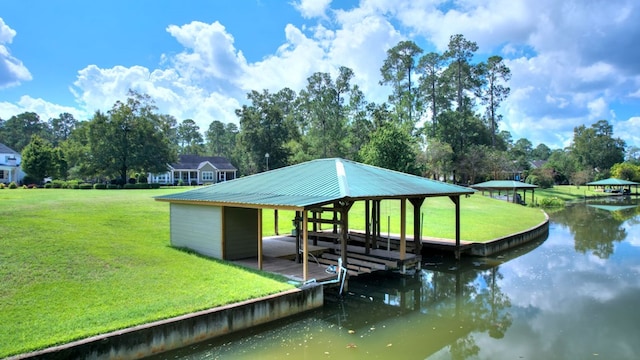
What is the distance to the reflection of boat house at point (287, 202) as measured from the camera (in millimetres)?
9742

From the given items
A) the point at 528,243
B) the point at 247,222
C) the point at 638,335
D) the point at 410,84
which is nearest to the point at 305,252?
the point at 247,222

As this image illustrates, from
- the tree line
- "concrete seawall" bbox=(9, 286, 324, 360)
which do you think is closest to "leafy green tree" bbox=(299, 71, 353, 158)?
the tree line

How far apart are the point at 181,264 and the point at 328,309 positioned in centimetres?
412

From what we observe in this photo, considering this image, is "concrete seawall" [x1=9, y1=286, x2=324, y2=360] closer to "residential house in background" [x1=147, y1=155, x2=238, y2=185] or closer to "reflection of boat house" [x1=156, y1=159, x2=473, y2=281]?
"reflection of boat house" [x1=156, y1=159, x2=473, y2=281]

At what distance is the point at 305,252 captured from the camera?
9.16m

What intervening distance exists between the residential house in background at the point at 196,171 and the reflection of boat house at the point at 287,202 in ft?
144

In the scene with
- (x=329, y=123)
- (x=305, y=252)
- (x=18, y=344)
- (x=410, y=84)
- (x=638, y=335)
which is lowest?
(x=638, y=335)

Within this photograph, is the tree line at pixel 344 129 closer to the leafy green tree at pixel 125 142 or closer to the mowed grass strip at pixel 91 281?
the leafy green tree at pixel 125 142

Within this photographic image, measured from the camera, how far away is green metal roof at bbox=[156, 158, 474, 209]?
9625 mm

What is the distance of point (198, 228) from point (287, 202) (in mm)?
4208

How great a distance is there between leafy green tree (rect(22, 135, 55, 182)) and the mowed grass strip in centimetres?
2785

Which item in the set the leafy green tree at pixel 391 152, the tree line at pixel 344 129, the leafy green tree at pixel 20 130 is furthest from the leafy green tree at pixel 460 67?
the leafy green tree at pixel 20 130

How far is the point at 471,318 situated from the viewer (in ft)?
28.5

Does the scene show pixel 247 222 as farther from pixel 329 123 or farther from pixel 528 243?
pixel 329 123
